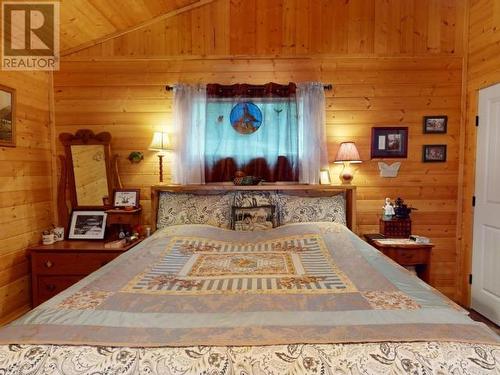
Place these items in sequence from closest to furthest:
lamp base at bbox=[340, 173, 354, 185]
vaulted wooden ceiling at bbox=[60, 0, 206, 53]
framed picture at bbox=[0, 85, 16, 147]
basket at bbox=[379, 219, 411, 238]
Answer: framed picture at bbox=[0, 85, 16, 147], vaulted wooden ceiling at bbox=[60, 0, 206, 53], basket at bbox=[379, 219, 411, 238], lamp base at bbox=[340, 173, 354, 185]

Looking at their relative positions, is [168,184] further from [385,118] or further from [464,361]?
[464,361]

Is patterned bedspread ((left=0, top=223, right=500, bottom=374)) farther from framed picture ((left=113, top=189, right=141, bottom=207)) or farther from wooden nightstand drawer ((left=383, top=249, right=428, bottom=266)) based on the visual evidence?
framed picture ((left=113, top=189, right=141, bottom=207))

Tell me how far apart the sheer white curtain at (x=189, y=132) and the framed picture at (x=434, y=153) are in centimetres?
212

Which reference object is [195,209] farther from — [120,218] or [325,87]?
[325,87]

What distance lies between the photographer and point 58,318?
1.25m

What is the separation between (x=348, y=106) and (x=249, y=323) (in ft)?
8.49

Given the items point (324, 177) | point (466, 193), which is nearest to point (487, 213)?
point (466, 193)

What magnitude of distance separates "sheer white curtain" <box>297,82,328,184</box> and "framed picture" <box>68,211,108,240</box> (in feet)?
6.33

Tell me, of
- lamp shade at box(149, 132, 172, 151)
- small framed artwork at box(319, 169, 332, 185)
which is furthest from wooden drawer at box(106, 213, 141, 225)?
small framed artwork at box(319, 169, 332, 185)

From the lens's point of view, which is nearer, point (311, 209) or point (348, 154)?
point (311, 209)

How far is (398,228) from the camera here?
3.09m

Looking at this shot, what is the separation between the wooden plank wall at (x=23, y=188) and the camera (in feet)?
9.10

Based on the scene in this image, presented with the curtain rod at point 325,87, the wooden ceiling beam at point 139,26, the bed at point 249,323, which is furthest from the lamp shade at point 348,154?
the wooden ceiling beam at point 139,26

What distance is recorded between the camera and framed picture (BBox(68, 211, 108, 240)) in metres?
3.25
